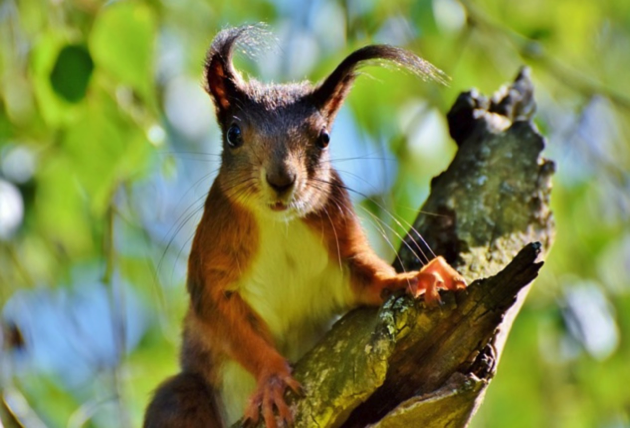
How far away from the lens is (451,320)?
256 centimetres

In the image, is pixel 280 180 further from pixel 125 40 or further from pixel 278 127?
pixel 125 40

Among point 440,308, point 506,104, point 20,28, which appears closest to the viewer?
point 440,308

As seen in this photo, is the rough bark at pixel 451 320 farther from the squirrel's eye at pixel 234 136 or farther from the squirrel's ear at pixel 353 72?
the squirrel's eye at pixel 234 136

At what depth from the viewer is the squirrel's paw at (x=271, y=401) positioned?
2668mm

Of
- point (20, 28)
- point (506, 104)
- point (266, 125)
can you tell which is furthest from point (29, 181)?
point (506, 104)

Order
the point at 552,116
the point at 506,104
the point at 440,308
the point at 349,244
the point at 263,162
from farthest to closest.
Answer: the point at 552,116
the point at 506,104
the point at 349,244
the point at 263,162
the point at 440,308

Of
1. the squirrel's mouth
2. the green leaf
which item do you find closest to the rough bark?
the squirrel's mouth

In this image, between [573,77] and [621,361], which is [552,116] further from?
[621,361]

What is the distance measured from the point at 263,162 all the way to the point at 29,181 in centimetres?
180

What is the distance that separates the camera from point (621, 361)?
15.1 ft

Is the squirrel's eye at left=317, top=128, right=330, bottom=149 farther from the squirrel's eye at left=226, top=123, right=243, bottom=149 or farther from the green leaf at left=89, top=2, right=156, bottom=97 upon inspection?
the green leaf at left=89, top=2, right=156, bottom=97

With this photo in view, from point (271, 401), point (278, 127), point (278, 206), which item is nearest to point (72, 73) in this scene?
point (278, 127)

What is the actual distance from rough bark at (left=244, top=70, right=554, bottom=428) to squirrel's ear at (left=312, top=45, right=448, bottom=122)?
0.42m

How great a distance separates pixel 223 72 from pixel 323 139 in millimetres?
422
